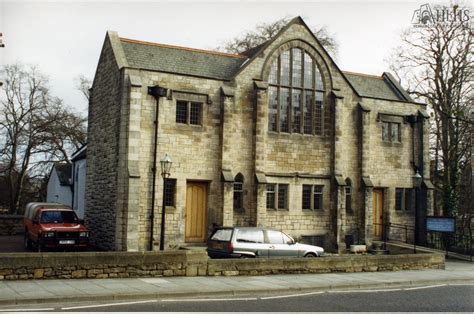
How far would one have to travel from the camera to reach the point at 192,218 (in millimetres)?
25172

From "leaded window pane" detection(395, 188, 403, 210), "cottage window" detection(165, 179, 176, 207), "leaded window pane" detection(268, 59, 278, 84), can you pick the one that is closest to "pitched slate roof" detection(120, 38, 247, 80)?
"leaded window pane" detection(268, 59, 278, 84)

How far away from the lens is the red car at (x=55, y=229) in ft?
70.5

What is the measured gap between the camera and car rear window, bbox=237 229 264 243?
766 inches

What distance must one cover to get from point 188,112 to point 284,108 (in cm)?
518

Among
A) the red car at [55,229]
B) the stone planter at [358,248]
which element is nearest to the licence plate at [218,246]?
the red car at [55,229]

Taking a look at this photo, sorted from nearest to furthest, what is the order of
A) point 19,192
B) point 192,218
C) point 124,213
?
point 124,213, point 192,218, point 19,192

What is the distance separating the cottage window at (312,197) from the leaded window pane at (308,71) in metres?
5.17

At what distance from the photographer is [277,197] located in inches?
1056

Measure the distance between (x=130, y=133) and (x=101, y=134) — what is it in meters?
3.85

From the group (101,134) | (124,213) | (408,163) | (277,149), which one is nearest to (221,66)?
(277,149)

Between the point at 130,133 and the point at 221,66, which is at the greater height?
the point at 221,66

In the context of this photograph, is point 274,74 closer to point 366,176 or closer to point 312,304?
point 366,176

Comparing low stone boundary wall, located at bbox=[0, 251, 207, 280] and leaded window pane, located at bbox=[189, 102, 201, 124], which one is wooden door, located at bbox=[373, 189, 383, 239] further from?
low stone boundary wall, located at bbox=[0, 251, 207, 280]

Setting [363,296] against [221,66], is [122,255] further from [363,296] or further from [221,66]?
[221,66]
